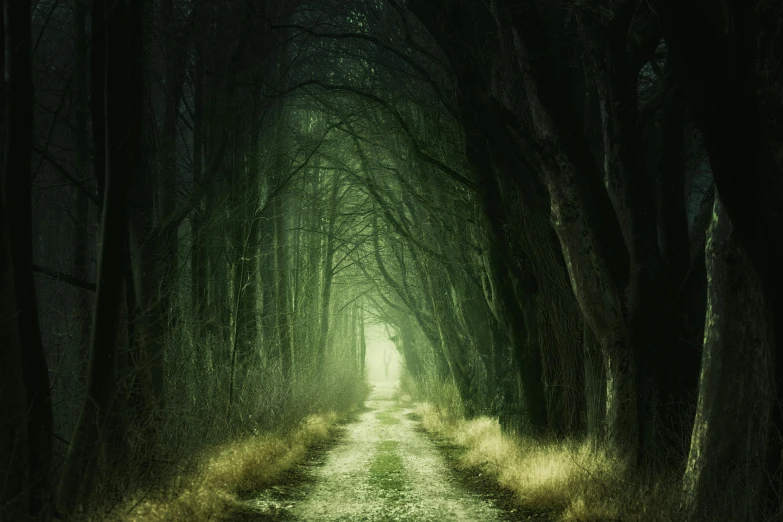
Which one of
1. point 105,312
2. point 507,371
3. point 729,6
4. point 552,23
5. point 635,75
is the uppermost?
point 552,23

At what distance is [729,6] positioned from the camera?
4582 mm

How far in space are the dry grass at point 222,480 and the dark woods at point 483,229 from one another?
23cm

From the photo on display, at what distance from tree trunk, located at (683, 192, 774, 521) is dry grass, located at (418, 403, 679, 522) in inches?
17.2

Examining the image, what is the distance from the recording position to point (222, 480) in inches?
301

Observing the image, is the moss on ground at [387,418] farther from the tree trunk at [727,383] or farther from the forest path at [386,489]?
the tree trunk at [727,383]

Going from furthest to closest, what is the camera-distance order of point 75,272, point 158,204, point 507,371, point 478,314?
point 478,314 → point 507,371 → point 75,272 → point 158,204

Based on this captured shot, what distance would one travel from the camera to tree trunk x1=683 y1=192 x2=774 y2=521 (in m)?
4.79

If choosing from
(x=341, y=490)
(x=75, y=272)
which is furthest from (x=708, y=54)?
(x=75, y=272)

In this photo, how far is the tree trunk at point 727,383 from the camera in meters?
4.79

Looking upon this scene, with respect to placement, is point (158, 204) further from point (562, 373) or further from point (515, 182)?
point (562, 373)

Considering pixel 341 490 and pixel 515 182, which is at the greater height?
pixel 515 182

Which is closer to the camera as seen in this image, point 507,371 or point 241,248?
point 241,248

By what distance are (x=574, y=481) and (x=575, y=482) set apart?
0.12 ft

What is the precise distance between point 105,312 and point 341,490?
14.5ft
